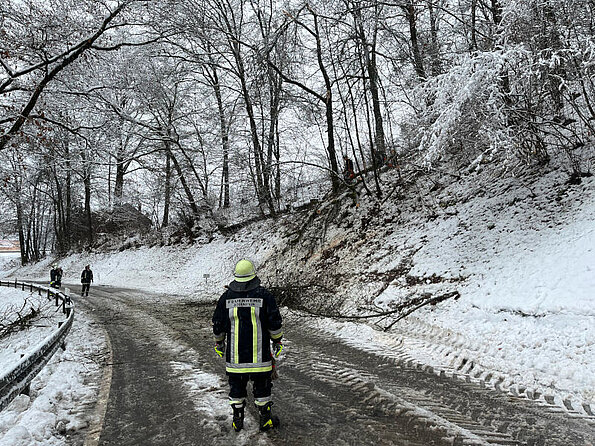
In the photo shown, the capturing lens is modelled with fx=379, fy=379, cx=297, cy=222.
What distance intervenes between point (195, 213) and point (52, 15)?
56.3 feet

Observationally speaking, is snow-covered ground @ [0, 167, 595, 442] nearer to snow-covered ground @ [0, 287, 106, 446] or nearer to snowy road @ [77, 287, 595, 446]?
snowy road @ [77, 287, 595, 446]

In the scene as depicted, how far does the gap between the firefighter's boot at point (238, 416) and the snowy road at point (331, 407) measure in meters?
0.09

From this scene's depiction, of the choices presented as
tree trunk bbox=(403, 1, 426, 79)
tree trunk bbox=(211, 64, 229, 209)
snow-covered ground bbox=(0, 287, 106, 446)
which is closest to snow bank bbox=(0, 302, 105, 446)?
snow-covered ground bbox=(0, 287, 106, 446)

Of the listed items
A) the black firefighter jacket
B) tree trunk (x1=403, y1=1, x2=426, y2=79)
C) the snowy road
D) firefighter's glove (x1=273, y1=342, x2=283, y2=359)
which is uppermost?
tree trunk (x1=403, y1=1, x2=426, y2=79)

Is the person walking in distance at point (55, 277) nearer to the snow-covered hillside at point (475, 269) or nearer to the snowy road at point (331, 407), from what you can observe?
the snow-covered hillside at point (475, 269)

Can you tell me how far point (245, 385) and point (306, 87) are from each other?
14.4 meters

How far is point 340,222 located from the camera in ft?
51.4

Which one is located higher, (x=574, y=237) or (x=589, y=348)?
(x=574, y=237)

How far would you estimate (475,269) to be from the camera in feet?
28.9

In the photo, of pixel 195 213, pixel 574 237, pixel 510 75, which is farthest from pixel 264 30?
pixel 574 237

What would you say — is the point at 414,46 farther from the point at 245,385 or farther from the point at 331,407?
the point at 245,385

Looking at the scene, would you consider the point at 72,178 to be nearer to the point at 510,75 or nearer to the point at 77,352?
the point at 77,352

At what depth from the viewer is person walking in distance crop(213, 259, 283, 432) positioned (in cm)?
378

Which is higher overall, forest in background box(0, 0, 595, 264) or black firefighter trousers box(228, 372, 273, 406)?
forest in background box(0, 0, 595, 264)
